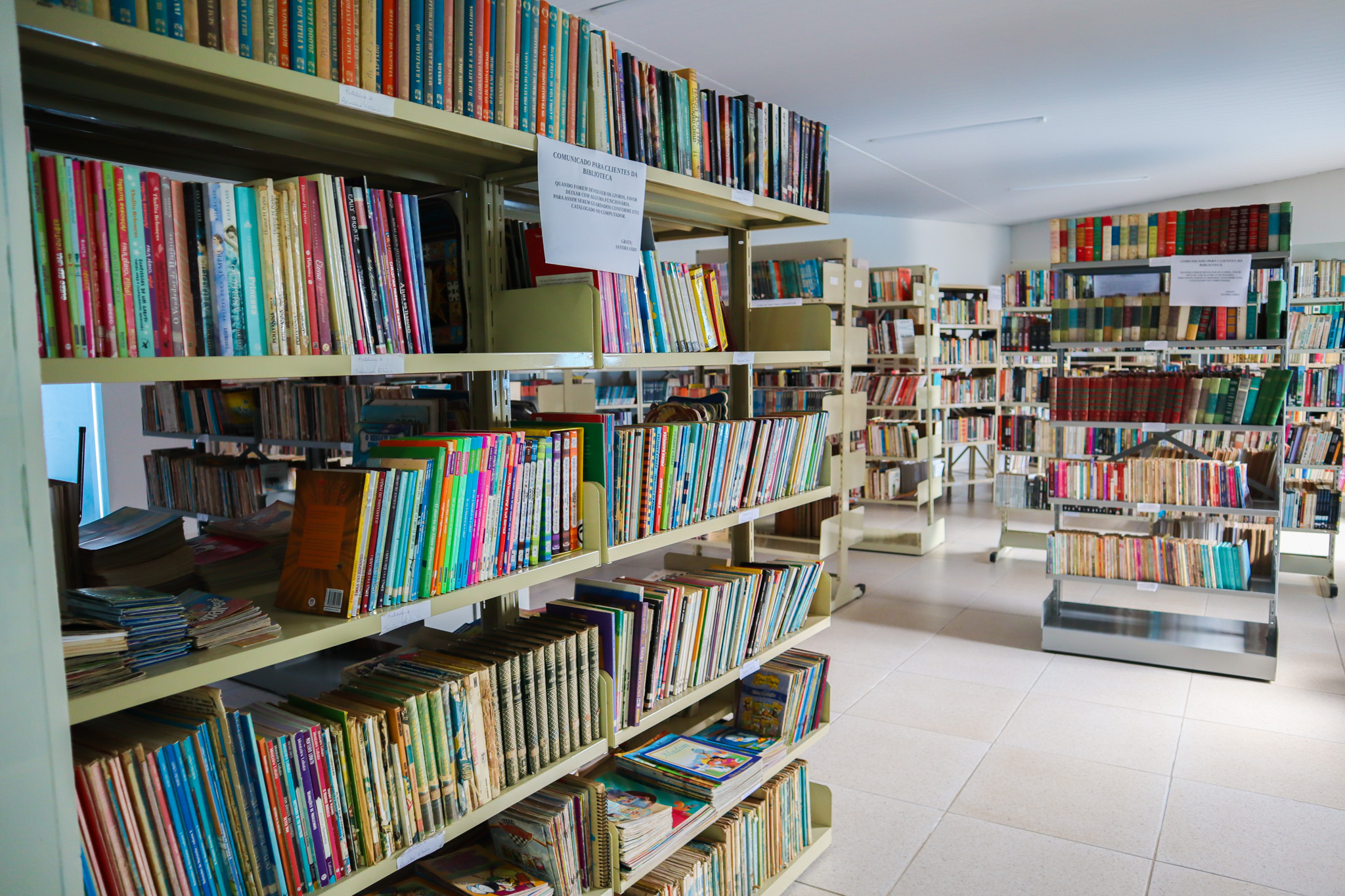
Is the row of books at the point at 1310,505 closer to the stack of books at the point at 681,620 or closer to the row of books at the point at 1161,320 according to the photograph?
the row of books at the point at 1161,320

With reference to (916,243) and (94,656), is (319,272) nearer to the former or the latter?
(94,656)

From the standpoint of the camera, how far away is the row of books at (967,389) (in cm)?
734

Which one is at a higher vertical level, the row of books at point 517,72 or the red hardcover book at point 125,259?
the row of books at point 517,72

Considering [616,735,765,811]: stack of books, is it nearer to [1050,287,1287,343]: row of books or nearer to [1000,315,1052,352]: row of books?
[1050,287,1287,343]: row of books

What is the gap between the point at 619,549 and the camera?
1.79 metres

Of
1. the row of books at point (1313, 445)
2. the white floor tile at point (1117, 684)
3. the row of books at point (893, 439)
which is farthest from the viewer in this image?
the row of books at point (893, 439)

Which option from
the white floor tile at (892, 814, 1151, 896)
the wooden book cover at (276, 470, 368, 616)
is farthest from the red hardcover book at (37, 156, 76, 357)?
the white floor tile at (892, 814, 1151, 896)

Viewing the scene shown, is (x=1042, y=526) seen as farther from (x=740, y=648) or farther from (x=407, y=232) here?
(x=407, y=232)

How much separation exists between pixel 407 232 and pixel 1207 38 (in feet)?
16.8

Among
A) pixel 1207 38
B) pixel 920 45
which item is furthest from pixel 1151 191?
pixel 920 45

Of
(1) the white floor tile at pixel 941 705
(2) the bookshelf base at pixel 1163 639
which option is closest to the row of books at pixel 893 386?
(2) the bookshelf base at pixel 1163 639

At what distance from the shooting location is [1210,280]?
157 inches

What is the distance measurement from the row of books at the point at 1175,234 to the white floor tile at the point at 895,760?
2.57 meters

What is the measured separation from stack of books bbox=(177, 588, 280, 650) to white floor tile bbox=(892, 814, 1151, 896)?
6.46ft
